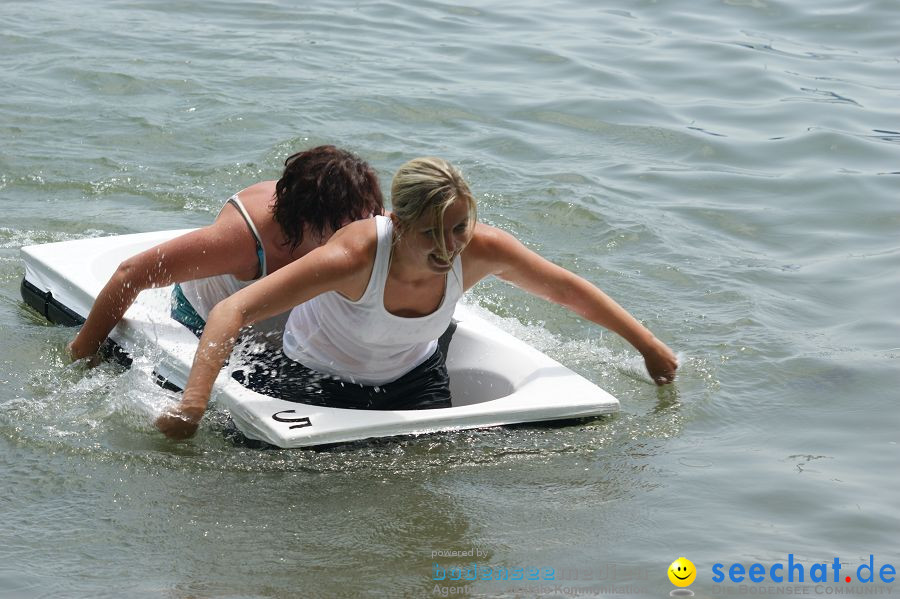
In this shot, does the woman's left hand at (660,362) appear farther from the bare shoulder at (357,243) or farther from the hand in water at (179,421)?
the hand in water at (179,421)

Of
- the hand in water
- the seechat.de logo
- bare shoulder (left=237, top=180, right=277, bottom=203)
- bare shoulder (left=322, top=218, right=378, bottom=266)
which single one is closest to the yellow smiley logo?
the seechat.de logo

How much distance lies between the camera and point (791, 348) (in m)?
5.24

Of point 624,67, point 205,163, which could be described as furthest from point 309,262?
point 624,67

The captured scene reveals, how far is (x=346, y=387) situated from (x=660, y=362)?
1.16 meters

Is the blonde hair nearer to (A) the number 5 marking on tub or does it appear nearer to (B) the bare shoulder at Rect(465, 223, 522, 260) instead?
(B) the bare shoulder at Rect(465, 223, 522, 260)

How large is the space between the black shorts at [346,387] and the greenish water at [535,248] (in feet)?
0.83

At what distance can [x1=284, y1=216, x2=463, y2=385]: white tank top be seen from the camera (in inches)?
150

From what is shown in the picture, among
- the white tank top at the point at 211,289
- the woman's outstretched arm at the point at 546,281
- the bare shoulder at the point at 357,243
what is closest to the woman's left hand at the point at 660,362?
the woman's outstretched arm at the point at 546,281

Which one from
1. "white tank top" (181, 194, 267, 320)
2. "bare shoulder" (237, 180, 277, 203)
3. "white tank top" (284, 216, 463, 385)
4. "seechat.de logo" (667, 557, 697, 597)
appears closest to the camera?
"seechat.de logo" (667, 557, 697, 597)

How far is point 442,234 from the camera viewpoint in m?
3.58

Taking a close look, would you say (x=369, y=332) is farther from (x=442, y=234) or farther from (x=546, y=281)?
(x=546, y=281)

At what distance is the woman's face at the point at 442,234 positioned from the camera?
356 centimetres

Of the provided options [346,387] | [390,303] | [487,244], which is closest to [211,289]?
[346,387]

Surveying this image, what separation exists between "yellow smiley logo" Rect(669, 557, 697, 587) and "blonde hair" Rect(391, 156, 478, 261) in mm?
1113
